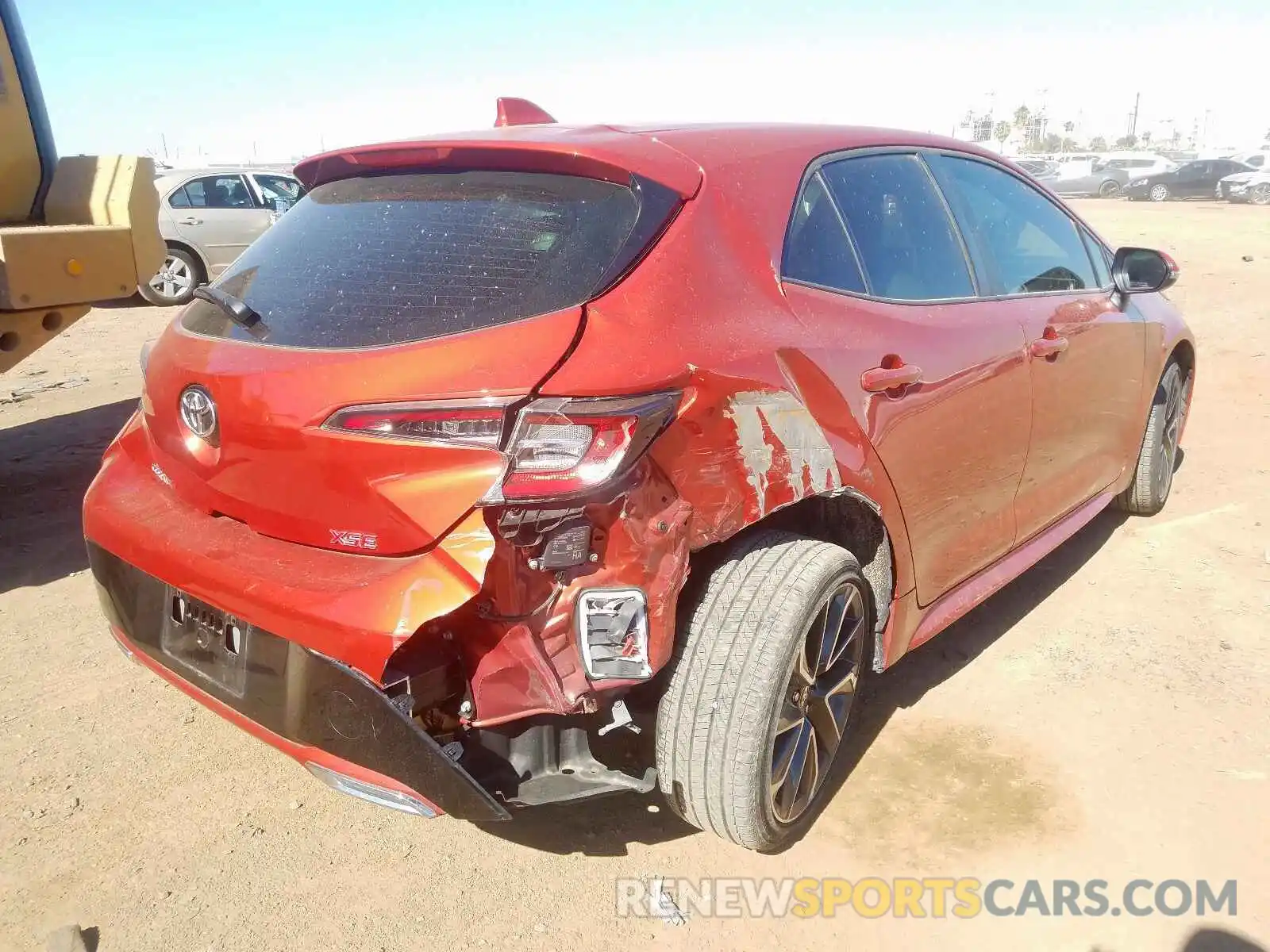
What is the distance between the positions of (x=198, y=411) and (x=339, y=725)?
2.55ft

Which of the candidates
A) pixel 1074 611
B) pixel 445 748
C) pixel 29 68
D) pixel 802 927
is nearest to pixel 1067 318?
pixel 1074 611

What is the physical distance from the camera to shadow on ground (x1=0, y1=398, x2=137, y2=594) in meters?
4.21

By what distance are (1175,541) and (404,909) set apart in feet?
12.0

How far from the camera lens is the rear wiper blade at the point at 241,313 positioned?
215 centimetres

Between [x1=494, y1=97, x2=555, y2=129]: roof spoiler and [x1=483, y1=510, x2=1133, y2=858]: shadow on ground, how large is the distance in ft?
6.54

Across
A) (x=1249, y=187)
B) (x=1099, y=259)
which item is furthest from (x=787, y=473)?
(x=1249, y=187)

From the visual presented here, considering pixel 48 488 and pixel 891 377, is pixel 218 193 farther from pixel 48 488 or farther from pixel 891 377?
pixel 891 377

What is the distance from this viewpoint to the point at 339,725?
1.90 metres

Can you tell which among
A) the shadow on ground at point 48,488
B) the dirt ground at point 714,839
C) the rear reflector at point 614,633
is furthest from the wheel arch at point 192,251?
the rear reflector at point 614,633

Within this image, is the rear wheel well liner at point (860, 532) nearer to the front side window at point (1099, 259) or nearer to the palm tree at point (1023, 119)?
the front side window at point (1099, 259)

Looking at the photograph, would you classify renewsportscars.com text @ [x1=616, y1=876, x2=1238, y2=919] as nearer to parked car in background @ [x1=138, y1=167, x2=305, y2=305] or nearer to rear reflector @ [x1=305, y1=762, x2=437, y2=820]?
rear reflector @ [x1=305, y1=762, x2=437, y2=820]

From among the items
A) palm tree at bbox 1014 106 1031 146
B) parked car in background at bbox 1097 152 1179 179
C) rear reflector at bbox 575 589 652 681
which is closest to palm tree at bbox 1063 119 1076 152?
palm tree at bbox 1014 106 1031 146

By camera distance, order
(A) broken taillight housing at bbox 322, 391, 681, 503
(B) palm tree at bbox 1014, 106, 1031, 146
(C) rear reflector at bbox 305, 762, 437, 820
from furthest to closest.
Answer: (B) palm tree at bbox 1014, 106, 1031, 146 < (C) rear reflector at bbox 305, 762, 437, 820 < (A) broken taillight housing at bbox 322, 391, 681, 503

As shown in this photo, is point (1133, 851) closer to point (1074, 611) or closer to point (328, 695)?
point (1074, 611)
